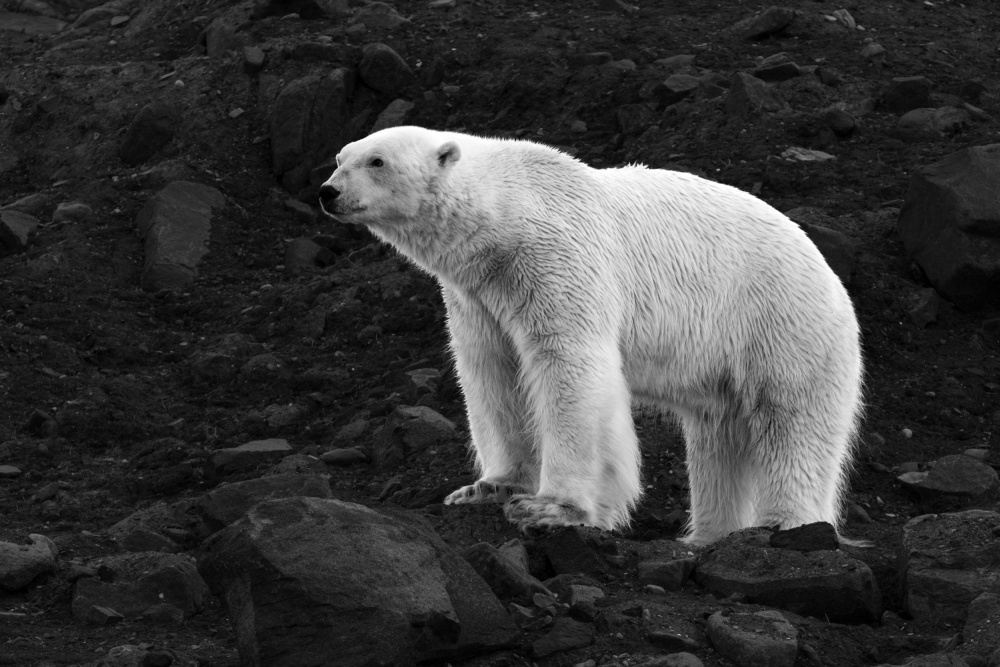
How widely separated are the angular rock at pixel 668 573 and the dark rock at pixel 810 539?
0.46 metres

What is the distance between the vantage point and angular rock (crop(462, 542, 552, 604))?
571 cm

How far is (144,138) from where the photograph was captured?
567 inches

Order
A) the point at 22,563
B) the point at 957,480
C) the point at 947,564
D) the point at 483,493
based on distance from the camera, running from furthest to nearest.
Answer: the point at 957,480
the point at 483,493
the point at 947,564
the point at 22,563

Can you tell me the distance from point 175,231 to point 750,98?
6.00 metres

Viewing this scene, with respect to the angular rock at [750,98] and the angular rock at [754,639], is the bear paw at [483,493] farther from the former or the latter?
the angular rock at [750,98]

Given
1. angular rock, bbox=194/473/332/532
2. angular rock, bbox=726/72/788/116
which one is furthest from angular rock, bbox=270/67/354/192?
angular rock, bbox=194/473/332/532

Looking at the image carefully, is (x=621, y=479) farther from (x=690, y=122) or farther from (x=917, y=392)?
(x=690, y=122)

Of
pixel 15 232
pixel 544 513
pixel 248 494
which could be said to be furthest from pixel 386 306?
pixel 544 513

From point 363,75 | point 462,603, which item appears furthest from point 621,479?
point 363,75

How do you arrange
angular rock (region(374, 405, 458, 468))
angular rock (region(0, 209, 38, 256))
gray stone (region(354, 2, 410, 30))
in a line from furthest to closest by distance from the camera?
1. gray stone (region(354, 2, 410, 30))
2. angular rock (region(0, 209, 38, 256))
3. angular rock (region(374, 405, 458, 468))

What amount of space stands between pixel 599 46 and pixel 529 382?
846 cm

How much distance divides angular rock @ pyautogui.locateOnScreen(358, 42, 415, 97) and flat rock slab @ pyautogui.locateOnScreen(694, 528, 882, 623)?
9372mm

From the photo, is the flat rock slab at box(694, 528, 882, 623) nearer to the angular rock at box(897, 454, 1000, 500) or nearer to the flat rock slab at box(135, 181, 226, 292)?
the angular rock at box(897, 454, 1000, 500)

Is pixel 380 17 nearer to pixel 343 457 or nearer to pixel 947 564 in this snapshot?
pixel 343 457
